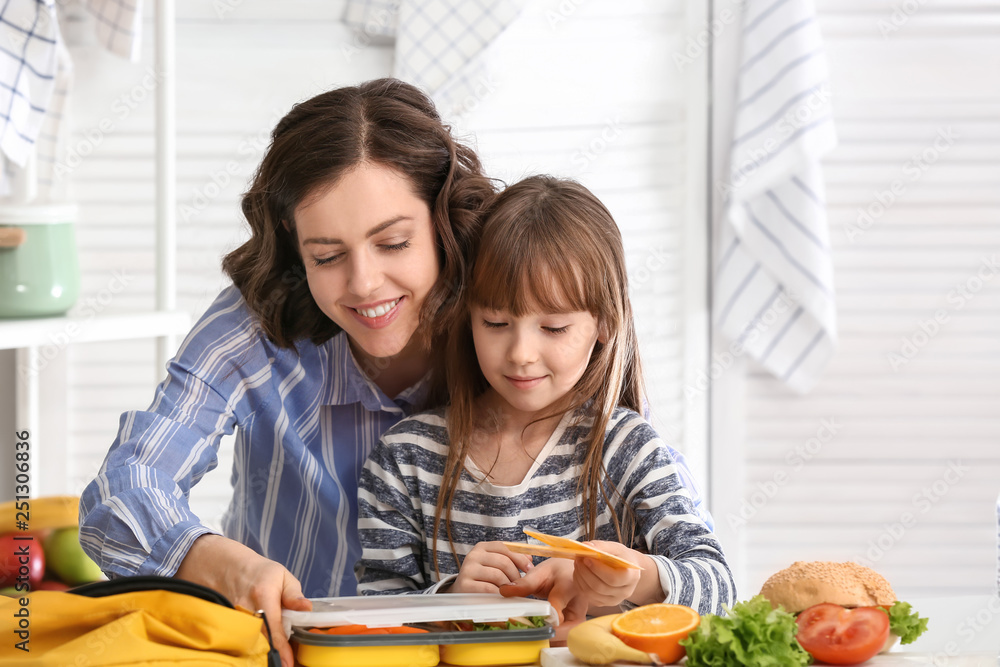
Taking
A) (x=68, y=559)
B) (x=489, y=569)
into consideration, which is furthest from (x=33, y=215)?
(x=489, y=569)

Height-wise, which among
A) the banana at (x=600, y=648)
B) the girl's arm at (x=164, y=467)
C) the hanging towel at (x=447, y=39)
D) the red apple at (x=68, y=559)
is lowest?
the red apple at (x=68, y=559)

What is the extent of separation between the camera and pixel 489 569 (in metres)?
0.86

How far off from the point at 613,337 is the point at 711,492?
→ 1.23 meters

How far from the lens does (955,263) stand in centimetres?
206

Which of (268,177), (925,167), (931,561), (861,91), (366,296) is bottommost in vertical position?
(931,561)

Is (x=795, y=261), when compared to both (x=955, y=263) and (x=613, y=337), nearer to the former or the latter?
(x=955, y=263)

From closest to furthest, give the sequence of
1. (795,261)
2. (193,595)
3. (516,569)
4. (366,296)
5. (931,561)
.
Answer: (193,595)
(516,569)
(366,296)
(795,261)
(931,561)

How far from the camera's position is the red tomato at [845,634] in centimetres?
67

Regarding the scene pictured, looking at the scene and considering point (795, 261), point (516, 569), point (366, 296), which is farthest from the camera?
point (795, 261)

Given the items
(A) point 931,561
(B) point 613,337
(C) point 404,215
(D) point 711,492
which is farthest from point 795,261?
(C) point 404,215

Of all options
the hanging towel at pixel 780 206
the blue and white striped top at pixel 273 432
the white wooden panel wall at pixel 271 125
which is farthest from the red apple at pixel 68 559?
the hanging towel at pixel 780 206

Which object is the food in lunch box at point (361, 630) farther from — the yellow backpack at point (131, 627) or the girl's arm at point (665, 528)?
the girl's arm at point (665, 528)

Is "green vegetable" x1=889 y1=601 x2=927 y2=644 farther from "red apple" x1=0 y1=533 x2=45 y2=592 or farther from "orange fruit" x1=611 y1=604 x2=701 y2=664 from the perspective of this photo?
"red apple" x1=0 y1=533 x2=45 y2=592

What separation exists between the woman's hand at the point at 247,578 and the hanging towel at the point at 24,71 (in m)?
1.07
